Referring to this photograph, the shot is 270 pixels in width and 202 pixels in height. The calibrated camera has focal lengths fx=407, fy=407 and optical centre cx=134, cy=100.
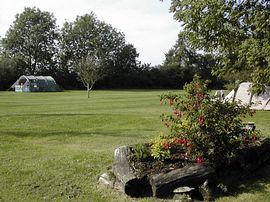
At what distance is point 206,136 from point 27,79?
78.1 m

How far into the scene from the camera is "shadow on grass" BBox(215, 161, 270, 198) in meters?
8.51

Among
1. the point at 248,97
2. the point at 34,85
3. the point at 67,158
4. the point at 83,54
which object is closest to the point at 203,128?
the point at 67,158

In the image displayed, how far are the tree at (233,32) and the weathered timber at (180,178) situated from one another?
16.2 ft

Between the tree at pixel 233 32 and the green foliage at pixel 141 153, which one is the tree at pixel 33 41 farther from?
the green foliage at pixel 141 153

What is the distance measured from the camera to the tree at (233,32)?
515 inches

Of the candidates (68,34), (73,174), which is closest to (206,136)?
(73,174)

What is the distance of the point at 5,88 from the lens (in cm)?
8644

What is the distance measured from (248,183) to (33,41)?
100102 millimetres

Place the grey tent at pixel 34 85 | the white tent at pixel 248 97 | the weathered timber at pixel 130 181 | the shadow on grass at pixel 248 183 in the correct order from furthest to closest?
the grey tent at pixel 34 85
the white tent at pixel 248 97
the shadow on grass at pixel 248 183
the weathered timber at pixel 130 181

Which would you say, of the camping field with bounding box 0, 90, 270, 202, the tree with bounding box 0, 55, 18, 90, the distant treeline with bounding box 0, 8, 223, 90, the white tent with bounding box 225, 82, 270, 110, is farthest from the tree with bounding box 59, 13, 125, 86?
the camping field with bounding box 0, 90, 270, 202

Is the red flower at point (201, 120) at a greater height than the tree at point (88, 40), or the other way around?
the tree at point (88, 40)

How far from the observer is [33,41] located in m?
104

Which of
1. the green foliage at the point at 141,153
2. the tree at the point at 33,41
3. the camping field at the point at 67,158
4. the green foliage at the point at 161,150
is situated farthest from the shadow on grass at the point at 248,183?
the tree at the point at 33,41

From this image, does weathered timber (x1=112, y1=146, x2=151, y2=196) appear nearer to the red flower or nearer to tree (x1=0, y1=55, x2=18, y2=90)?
the red flower
